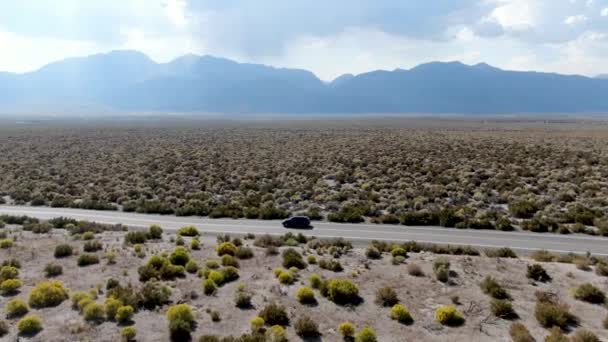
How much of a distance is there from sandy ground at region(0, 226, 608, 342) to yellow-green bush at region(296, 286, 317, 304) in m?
0.28

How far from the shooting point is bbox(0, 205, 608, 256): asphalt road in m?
22.3

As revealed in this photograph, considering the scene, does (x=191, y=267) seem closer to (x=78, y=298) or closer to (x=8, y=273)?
(x=78, y=298)

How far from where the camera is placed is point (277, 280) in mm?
16719

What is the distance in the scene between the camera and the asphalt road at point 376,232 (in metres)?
22.3

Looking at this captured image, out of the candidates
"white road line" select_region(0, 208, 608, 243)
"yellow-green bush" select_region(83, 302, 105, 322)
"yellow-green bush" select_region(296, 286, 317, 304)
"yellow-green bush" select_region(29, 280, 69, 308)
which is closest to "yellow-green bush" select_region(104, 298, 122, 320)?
"yellow-green bush" select_region(83, 302, 105, 322)

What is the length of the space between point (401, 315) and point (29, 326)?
1129 centimetres

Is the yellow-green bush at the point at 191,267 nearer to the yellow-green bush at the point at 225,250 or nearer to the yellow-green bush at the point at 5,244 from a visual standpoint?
the yellow-green bush at the point at 225,250

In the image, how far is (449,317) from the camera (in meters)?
13.7

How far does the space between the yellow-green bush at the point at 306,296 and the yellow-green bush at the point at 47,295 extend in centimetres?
815

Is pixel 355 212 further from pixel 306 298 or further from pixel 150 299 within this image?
pixel 150 299

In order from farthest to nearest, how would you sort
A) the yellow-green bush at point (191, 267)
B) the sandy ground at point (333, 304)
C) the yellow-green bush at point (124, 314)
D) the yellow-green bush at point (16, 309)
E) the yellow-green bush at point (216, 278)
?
1. the yellow-green bush at point (191, 267)
2. the yellow-green bush at point (216, 278)
3. the yellow-green bush at point (16, 309)
4. the yellow-green bush at point (124, 314)
5. the sandy ground at point (333, 304)

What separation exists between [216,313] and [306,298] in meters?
3.13

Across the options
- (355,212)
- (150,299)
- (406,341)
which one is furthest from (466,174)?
(150,299)

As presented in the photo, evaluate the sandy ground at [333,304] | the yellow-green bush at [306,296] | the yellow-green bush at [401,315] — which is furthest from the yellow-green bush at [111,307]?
the yellow-green bush at [401,315]
